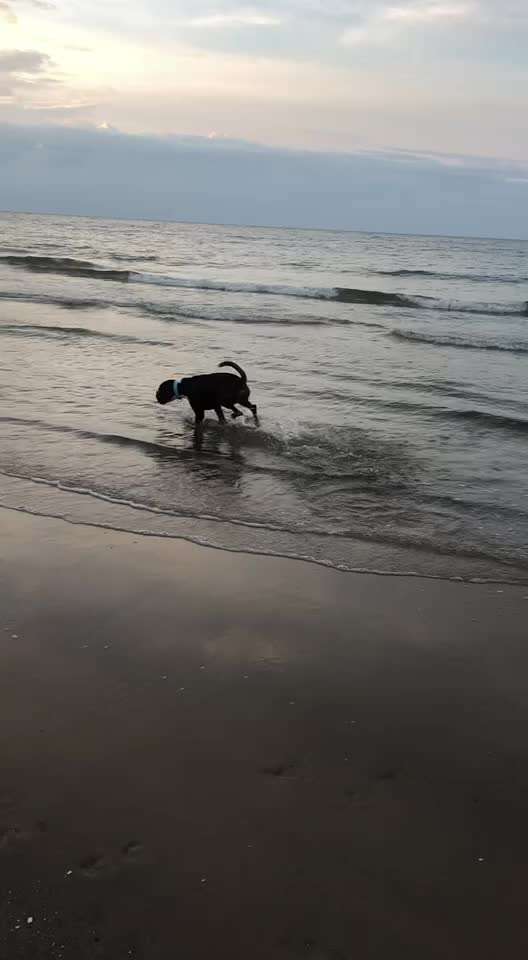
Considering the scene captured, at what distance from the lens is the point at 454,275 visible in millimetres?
41344

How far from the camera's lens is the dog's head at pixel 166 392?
31.9 feet

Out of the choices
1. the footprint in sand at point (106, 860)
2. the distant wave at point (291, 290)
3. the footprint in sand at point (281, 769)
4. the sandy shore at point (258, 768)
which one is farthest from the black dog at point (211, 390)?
the distant wave at point (291, 290)

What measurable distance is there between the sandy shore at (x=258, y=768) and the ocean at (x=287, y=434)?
1124 millimetres

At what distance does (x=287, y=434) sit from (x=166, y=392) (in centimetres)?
170

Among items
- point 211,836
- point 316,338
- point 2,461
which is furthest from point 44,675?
point 316,338

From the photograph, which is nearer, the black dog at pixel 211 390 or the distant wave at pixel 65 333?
the black dog at pixel 211 390

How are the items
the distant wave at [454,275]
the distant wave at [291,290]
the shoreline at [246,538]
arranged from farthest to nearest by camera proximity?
the distant wave at [454,275]
the distant wave at [291,290]
the shoreline at [246,538]

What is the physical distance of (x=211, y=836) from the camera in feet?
9.79

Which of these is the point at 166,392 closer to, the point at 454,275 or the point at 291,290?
the point at 291,290

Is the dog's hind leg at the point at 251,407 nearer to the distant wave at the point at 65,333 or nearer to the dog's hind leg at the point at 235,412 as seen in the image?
the dog's hind leg at the point at 235,412

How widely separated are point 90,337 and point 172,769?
539 inches

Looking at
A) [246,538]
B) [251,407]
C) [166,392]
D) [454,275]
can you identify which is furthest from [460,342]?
[454,275]

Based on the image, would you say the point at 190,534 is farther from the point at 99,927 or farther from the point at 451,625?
the point at 99,927

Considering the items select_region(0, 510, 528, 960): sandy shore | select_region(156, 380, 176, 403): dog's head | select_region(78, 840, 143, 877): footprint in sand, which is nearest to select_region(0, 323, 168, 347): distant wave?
select_region(156, 380, 176, 403): dog's head
